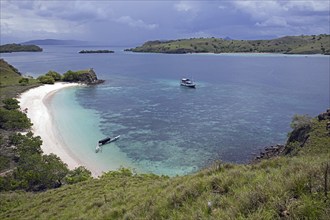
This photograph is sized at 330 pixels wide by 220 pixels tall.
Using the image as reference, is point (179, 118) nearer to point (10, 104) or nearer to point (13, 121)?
point (13, 121)

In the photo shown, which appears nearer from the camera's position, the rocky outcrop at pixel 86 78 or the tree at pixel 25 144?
the tree at pixel 25 144

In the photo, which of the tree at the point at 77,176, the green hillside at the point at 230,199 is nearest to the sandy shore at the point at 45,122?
the tree at the point at 77,176

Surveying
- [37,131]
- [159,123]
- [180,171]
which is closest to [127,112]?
[159,123]

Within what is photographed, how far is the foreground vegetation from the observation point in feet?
25.1

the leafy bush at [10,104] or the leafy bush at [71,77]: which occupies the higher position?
the leafy bush at [71,77]

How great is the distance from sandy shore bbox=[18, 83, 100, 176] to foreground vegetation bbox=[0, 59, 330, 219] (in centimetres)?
978

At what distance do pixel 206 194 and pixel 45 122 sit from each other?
50382 mm

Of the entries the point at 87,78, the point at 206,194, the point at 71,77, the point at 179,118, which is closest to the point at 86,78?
the point at 87,78

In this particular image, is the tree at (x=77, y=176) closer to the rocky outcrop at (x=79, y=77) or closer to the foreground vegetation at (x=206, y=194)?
the foreground vegetation at (x=206, y=194)

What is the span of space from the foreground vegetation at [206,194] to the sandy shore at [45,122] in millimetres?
9784

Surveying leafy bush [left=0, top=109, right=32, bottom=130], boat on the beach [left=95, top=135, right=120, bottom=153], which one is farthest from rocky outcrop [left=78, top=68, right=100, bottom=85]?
boat on the beach [left=95, top=135, right=120, bottom=153]

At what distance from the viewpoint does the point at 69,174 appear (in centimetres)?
3120

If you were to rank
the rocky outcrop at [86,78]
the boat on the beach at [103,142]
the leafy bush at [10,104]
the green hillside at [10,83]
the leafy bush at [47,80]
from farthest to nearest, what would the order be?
the rocky outcrop at [86,78] < the leafy bush at [47,80] < the green hillside at [10,83] < the leafy bush at [10,104] < the boat on the beach at [103,142]

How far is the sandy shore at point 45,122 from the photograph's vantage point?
3974cm
